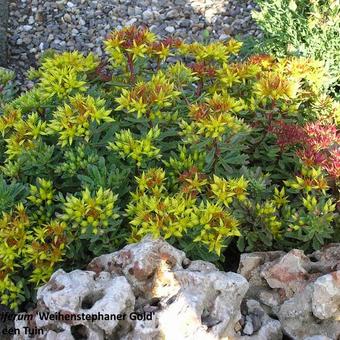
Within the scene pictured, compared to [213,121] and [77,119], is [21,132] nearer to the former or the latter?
[77,119]

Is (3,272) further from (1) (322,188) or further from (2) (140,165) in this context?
(1) (322,188)

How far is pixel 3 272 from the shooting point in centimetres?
264

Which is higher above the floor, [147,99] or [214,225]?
[147,99]

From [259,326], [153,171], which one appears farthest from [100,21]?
[259,326]

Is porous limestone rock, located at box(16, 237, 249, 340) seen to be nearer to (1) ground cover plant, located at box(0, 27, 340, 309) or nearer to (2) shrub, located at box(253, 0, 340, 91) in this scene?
(1) ground cover plant, located at box(0, 27, 340, 309)

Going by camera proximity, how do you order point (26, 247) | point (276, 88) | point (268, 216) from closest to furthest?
1. point (26, 247)
2. point (268, 216)
3. point (276, 88)

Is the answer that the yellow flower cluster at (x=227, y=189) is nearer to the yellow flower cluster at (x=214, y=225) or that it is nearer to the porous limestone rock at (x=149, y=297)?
the yellow flower cluster at (x=214, y=225)

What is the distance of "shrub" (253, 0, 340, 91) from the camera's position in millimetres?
3963

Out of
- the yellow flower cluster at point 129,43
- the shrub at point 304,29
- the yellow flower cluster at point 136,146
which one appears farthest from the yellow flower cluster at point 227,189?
the shrub at point 304,29

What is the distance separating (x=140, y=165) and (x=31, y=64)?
267 centimetres

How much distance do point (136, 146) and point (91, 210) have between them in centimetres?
38

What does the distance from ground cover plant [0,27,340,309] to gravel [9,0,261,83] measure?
211 centimetres

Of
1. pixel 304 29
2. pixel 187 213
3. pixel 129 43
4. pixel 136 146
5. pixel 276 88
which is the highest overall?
pixel 129 43

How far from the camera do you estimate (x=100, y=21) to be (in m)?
5.33
